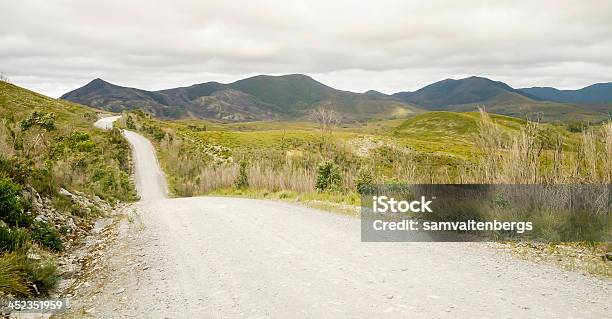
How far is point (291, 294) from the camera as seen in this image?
17.5 ft

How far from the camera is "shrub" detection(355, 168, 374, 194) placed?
1466 centimetres

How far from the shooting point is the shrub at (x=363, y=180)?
14.7 meters

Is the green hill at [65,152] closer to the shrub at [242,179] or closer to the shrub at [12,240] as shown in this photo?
the shrub at [12,240]

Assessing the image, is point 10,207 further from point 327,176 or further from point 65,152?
point 65,152

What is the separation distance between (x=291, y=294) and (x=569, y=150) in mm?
7913

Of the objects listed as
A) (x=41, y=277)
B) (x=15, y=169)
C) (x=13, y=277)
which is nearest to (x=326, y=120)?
(x=15, y=169)

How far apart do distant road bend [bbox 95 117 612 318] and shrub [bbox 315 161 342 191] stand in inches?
290

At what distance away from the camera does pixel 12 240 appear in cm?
710

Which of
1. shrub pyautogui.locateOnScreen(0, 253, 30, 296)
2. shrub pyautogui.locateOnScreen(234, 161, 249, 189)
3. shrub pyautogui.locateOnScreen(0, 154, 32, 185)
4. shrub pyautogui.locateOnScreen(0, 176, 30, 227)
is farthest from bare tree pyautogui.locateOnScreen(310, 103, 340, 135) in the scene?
shrub pyautogui.locateOnScreen(0, 253, 30, 296)

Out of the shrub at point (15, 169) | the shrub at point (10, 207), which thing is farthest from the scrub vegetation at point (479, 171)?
the shrub at point (15, 169)

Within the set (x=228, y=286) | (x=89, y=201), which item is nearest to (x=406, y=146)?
(x=89, y=201)

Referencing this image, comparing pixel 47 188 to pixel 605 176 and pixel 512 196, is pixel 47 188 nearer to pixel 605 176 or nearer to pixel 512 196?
pixel 512 196

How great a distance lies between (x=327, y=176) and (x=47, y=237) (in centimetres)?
1052

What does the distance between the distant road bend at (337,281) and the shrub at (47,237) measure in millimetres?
1759
